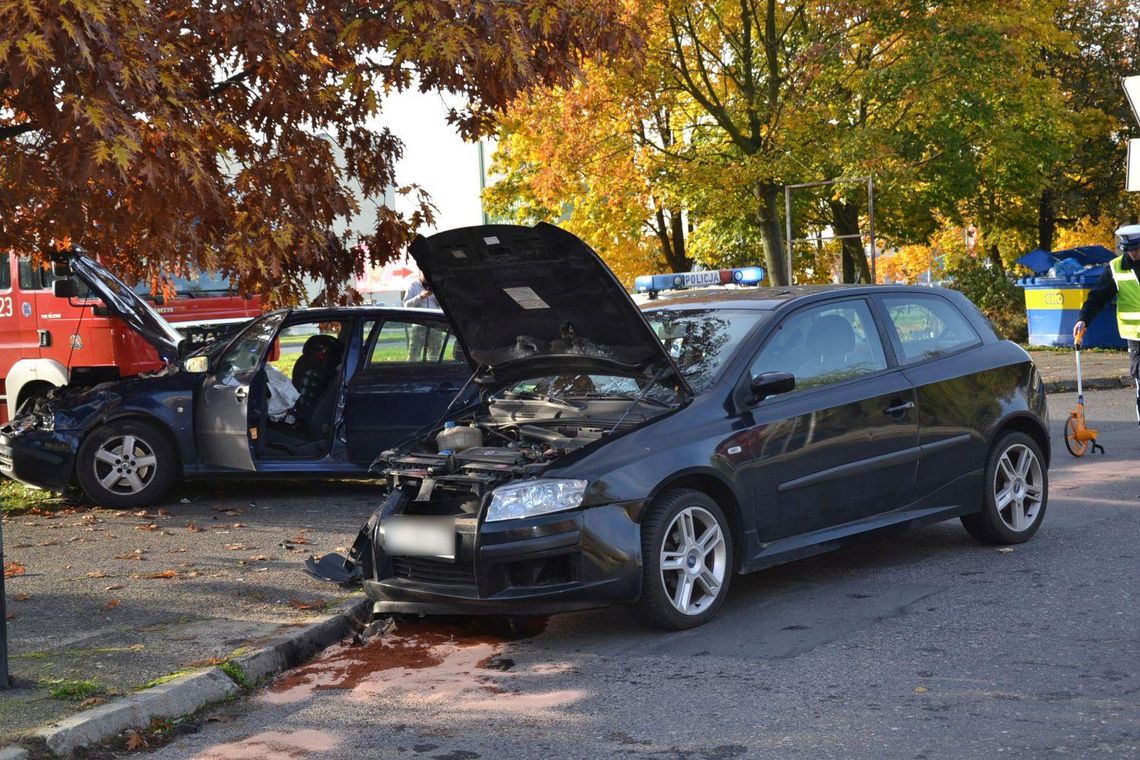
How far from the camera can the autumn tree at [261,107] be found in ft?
23.1

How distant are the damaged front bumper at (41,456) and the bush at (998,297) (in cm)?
2198

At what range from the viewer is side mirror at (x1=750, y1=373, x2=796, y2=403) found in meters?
6.57

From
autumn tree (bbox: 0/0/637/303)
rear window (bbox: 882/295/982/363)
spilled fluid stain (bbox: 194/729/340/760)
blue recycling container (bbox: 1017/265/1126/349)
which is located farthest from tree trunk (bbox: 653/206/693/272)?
spilled fluid stain (bbox: 194/729/340/760)

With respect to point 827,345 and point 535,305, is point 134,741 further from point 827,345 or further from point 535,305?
point 827,345

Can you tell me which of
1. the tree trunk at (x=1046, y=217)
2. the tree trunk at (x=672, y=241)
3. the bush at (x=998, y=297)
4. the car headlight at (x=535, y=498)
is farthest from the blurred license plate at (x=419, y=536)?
the tree trunk at (x=1046, y=217)

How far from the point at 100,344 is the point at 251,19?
22.7ft

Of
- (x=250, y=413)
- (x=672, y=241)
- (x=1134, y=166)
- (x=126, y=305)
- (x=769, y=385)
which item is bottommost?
(x=250, y=413)

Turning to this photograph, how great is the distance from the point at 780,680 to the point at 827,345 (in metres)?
2.33

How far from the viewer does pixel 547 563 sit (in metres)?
6.00

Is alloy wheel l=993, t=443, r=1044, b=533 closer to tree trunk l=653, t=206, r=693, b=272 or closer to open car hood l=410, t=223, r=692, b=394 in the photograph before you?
open car hood l=410, t=223, r=692, b=394

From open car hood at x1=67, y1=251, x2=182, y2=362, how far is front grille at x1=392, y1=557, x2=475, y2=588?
6556mm

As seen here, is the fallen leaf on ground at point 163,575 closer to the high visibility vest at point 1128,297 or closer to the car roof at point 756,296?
the car roof at point 756,296

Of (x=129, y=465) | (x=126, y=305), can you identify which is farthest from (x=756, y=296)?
(x=126, y=305)

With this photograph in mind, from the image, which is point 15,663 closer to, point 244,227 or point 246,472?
point 244,227
